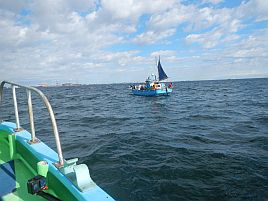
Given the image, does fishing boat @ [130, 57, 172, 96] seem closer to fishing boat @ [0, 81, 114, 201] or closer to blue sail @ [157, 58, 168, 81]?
blue sail @ [157, 58, 168, 81]

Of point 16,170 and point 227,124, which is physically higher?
point 16,170

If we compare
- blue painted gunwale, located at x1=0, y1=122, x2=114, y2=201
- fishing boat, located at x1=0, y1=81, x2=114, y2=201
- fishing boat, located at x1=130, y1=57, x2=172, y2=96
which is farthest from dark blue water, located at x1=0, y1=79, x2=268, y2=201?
fishing boat, located at x1=130, y1=57, x2=172, y2=96

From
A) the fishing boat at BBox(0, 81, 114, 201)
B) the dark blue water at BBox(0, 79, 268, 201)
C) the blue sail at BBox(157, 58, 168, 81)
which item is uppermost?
the blue sail at BBox(157, 58, 168, 81)

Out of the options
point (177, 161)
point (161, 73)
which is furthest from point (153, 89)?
point (177, 161)

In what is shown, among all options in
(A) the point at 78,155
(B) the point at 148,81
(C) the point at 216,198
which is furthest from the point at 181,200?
(B) the point at 148,81

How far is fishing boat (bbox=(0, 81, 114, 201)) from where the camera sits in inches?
102

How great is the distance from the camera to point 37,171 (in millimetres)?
3332

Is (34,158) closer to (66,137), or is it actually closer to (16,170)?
(16,170)

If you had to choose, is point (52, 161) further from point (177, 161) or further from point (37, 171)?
point (177, 161)

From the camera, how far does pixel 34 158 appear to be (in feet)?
11.6

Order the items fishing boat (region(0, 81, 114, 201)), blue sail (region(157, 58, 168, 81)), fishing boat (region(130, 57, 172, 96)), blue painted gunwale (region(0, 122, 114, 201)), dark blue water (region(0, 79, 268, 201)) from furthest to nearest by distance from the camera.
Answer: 1. blue sail (region(157, 58, 168, 81))
2. fishing boat (region(130, 57, 172, 96))
3. dark blue water (region(0, 79, 268, 201))
4. fishing boat (region(0, 81, 114, 201))
5. blue painted gunwale (region(0, 122, 114, 201))

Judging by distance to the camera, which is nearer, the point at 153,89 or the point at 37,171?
the point at 37,171

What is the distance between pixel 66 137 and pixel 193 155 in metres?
6.75

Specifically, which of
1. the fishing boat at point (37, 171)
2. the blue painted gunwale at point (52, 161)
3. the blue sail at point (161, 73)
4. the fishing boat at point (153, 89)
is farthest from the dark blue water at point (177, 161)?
the blue sail at point (161, 73)
